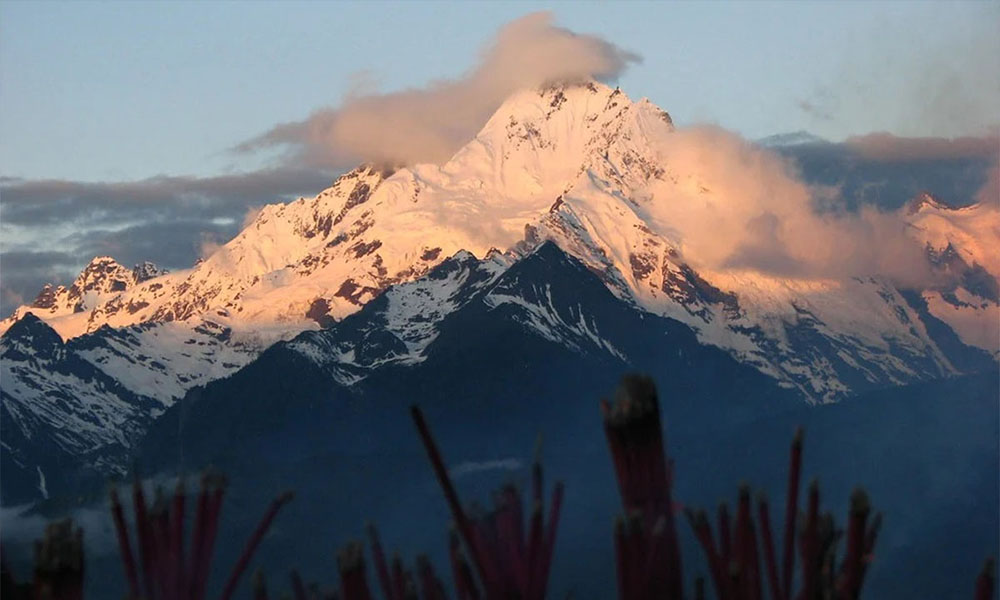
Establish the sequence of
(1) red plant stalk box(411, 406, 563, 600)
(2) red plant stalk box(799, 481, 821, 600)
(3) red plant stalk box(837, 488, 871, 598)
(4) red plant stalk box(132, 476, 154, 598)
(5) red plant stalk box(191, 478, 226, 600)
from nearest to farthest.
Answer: (3) red plant stalk box(837, 488, 871, 598) → (1) red plant stalk box(411, 406, 563, 600) → (2) red plant stalk box(799, 481, 821, 600) → (5) red plant stalk box(191, 478, 226, 600) → (4) red plant stalk box(132, 476, 154, 598)

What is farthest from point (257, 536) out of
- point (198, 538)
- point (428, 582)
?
point (428, 582)

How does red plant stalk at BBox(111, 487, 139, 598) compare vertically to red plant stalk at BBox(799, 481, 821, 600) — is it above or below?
above

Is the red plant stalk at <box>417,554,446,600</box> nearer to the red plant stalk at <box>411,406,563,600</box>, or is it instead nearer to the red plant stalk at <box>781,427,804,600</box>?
the red plant stalk at <box>411,406,563,600</box>

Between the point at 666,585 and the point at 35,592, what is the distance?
33.8 feet

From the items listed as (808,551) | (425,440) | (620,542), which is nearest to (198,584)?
(425,440)

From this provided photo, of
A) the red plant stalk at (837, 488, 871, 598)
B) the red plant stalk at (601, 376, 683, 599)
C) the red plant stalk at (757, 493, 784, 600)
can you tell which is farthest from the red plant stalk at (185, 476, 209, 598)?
the red plant stalk at (837, 488, 871, 598)

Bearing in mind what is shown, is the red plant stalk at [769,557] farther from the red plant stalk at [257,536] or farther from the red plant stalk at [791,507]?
the red plant stalk at [257,536]

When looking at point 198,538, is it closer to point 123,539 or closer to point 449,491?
point 123,539

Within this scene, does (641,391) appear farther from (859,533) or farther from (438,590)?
(438,590)

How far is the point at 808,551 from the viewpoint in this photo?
2966 cm

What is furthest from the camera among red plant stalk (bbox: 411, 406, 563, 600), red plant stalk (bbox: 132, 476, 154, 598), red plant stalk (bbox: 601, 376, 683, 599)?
red plant stalk (bbox: 132, 476, 154, 598)

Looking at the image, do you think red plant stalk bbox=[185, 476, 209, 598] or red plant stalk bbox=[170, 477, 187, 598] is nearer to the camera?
red plant stalk bbox=[185, 476, 209, 598]

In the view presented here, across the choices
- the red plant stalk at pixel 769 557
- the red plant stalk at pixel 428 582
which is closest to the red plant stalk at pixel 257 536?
the red plant stalk at pixel 428 582

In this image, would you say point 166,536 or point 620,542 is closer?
point 620,542
